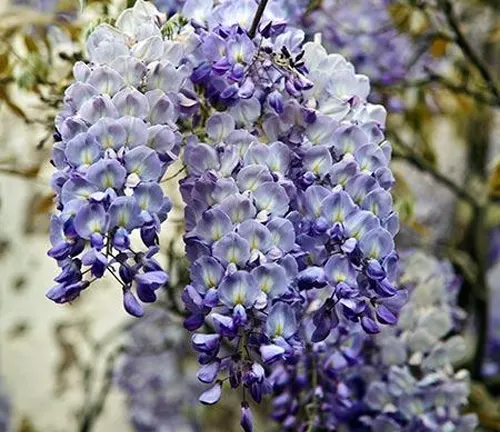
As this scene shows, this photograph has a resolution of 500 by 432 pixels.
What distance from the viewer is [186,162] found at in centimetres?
39

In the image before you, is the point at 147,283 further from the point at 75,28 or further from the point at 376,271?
the point at 75,28

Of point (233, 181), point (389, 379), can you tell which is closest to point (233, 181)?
point (233, 181)

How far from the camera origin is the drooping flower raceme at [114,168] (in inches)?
13.4

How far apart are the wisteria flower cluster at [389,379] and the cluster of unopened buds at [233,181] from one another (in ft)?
0.35

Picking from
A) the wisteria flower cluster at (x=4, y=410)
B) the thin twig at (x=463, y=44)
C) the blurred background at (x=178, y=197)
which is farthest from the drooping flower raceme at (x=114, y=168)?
the wisteria flower cluster at (x=4, y=410)

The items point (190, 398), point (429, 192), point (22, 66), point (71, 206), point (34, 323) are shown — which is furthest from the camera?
point (34, 323)

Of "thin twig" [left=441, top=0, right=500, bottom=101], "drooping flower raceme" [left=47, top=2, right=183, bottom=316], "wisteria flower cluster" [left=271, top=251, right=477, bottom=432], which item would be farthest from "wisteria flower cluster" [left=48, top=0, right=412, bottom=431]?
"thin twig" [left=441, top=0, right=500, bottom=101]

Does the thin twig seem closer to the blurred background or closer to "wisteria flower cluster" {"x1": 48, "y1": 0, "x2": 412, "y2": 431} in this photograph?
the blurred background

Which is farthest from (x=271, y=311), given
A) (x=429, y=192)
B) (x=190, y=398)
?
(x=429, y=192)

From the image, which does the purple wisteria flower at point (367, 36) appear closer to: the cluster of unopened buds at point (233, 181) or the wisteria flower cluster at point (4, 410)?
the cluster of unopened buds at point (233, 181)

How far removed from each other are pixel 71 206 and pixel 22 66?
0.95 feet

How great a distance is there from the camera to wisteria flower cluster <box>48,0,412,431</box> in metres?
0.35

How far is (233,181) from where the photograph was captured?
14.5 inches

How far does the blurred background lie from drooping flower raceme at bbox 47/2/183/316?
4.0 inches
